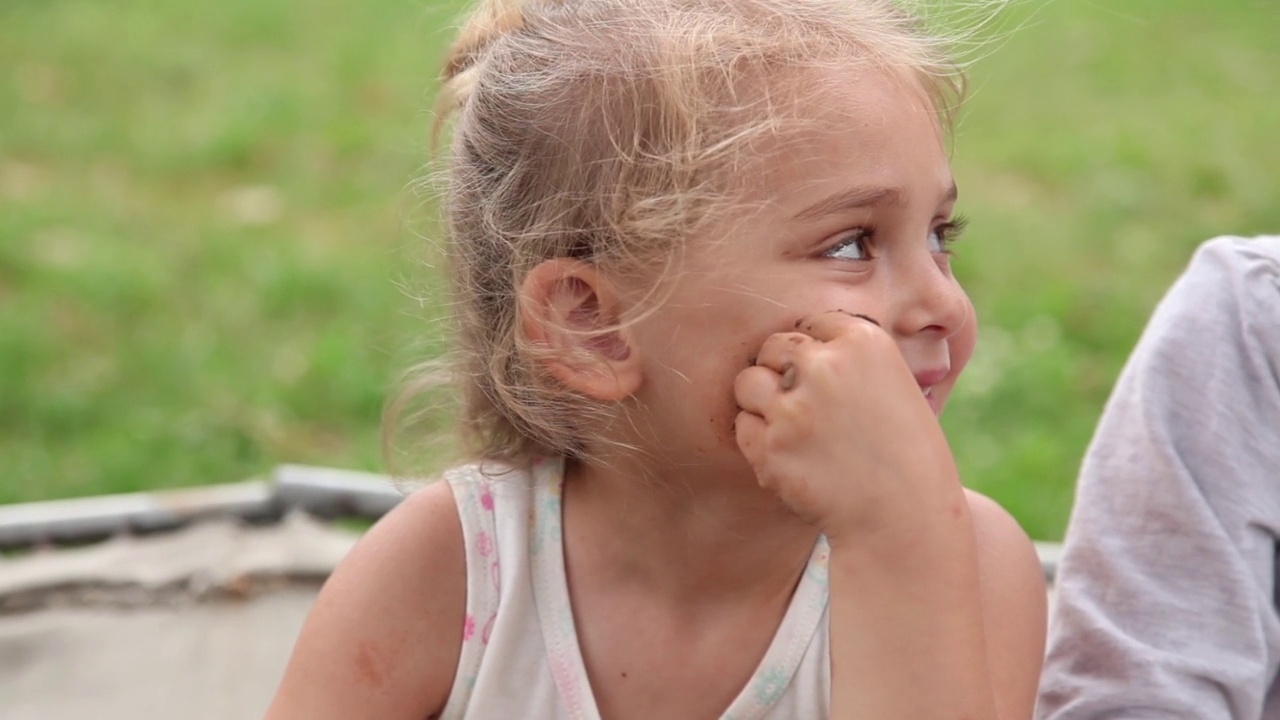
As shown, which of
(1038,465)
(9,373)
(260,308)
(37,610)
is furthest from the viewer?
(260,308)

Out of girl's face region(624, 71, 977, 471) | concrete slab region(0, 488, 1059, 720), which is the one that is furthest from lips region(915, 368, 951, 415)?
concrete slab region(0, 488, 1059, 720)

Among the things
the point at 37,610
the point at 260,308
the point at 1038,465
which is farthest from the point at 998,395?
the point at 37,610

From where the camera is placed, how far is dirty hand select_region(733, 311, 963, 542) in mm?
1399

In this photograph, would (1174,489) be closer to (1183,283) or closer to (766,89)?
(1183,283)

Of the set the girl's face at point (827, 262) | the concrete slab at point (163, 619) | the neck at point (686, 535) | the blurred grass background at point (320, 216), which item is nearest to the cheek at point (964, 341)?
the girl's face at point (827, 262)

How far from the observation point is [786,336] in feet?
4.73

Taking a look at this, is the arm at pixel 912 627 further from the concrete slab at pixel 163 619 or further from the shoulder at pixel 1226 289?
the concrete slab at pixel 163 619

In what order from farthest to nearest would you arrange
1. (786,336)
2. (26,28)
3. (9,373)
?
(26,28)
(9,373)
(786,336)

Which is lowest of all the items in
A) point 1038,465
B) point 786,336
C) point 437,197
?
point 1038,465

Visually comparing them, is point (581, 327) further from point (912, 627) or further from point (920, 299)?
point (912, 627)

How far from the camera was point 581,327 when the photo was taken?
1571mm

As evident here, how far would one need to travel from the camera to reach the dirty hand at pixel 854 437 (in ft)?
4.59

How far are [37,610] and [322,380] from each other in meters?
0.99

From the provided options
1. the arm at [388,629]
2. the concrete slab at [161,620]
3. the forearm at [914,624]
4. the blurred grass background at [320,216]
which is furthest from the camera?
the blurred grass background at [320,216]
